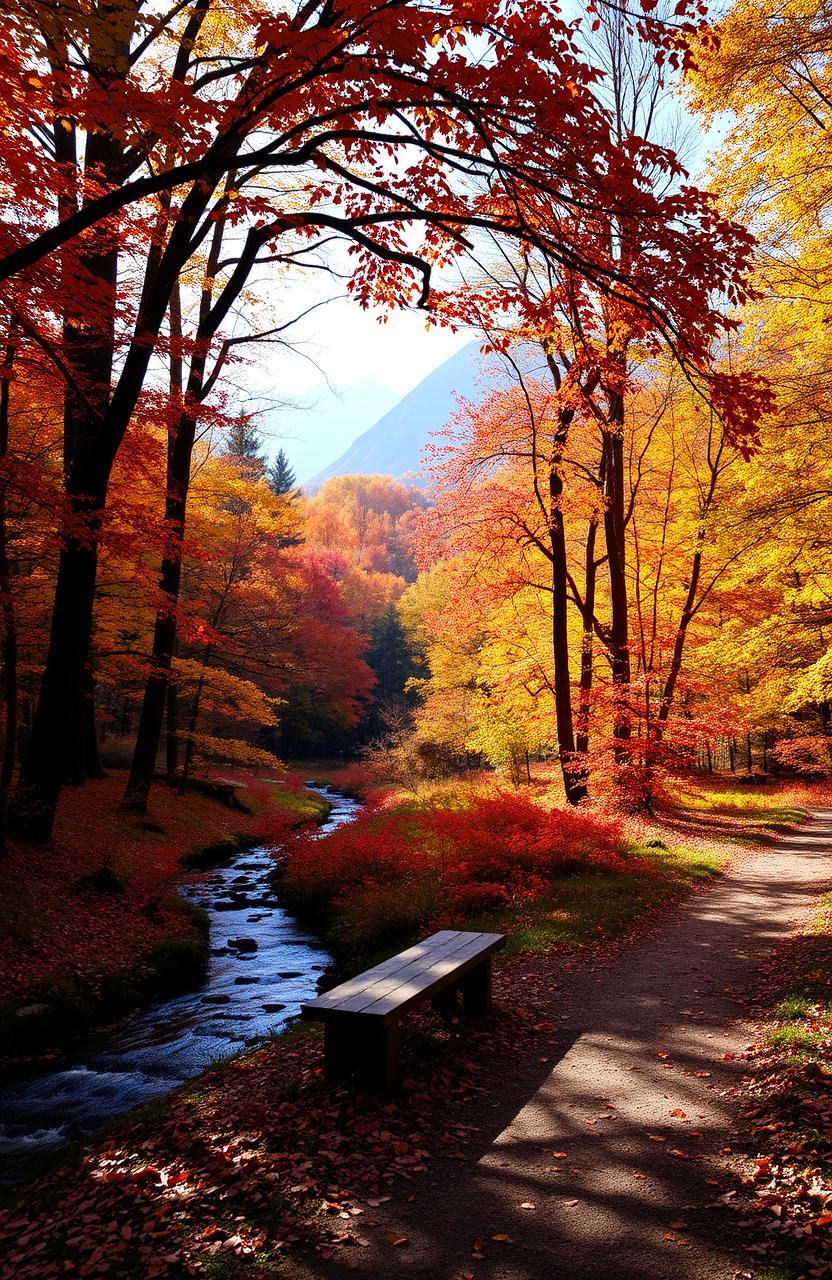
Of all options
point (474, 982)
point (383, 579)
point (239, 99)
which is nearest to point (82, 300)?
point (239, 99)

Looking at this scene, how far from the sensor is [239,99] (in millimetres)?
5223

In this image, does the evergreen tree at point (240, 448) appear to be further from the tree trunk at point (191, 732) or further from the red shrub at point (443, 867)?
the red shrub at point (443, 867)

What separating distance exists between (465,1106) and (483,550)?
1316 cm

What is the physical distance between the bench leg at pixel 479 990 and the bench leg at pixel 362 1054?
1.23 meters

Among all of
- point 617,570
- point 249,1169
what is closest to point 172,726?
point 617,570

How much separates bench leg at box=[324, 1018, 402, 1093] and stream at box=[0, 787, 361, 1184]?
2.15 m

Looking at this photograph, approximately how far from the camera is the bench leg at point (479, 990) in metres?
5.82

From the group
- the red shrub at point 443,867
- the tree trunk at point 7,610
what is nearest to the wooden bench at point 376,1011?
the red shrub at point 443,867

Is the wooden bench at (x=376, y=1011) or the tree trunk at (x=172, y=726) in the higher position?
the tree trunk at (x=172, y=726)

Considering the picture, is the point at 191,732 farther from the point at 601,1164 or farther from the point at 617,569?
the point at 601,1164

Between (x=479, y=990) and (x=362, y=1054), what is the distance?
1386 millimetres

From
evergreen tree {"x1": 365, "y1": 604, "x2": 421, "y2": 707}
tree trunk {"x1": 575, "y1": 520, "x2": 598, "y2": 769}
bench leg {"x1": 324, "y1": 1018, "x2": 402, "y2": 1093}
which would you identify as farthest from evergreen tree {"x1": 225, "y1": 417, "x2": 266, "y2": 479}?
evergreen tree {"x1": 365, "y1": 604, "x2": 421, "y2": 707}

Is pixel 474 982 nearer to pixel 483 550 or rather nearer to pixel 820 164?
pixel 820 164

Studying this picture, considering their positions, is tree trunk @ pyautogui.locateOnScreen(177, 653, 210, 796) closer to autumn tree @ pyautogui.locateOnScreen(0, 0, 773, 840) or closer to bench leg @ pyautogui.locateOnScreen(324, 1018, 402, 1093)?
autumn tree @ pyautogui.locateOnScreen(0, 0, 773, 840)
